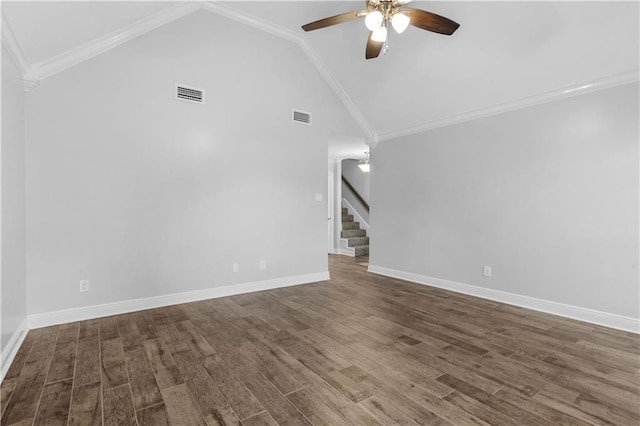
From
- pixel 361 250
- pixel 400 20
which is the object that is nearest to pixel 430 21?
pixel 400 20

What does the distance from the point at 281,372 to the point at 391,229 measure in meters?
3.55

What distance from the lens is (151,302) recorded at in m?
3.55

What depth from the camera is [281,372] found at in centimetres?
218

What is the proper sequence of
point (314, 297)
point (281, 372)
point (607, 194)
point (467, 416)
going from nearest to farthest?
point (467, 416), point (281, 372), point (607, 194), point (314, 297)

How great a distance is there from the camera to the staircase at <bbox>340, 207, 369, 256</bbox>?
7.61 m

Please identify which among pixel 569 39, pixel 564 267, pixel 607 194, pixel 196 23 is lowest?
pixel 564 267

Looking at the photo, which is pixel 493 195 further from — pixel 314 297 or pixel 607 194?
pixel 314 297

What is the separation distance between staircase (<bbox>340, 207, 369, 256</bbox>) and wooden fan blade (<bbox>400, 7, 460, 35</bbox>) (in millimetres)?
5463

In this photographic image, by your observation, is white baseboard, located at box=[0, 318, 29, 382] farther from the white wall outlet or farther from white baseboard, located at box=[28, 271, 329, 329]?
the white wall outlet

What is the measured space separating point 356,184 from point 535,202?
579cm

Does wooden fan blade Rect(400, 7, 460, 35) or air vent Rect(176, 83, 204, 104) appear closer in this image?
wooden fan blade Rect(400, 7, 460, 35)

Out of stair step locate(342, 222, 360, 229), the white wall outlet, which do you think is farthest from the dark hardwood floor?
stair step locate(342, 222, 360, 229)

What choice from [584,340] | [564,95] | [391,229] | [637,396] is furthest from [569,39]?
[391,229]

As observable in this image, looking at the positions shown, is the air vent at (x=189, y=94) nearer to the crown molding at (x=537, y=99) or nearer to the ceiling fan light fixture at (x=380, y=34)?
the ceiling fan light fixture at (x=380, y=34)
